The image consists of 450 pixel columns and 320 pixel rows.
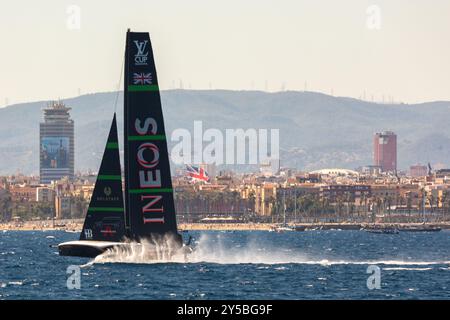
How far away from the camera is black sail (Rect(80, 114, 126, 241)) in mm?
65812

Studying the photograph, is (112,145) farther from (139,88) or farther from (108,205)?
(139,88)

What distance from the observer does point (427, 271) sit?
70750 mm

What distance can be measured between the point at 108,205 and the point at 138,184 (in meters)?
2.61

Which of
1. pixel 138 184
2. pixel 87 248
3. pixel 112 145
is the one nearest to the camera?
pixel 138 184

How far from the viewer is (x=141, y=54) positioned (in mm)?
63125

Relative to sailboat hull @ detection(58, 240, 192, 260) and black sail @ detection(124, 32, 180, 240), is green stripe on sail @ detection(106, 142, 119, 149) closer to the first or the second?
black sail @ detection(124, 32, 180, 240)

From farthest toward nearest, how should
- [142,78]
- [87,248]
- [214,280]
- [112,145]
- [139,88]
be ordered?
[112,145] < [87,248] < [139,88] < [142,78] < [214,280]

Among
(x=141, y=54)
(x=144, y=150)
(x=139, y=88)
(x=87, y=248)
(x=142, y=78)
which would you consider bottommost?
(x=87, y=248)

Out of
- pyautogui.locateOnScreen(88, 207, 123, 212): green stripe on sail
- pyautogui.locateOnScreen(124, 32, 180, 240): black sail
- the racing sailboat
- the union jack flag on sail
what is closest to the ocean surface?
the racing sailboat

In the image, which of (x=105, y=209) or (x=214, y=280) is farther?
(x=105, y=209)

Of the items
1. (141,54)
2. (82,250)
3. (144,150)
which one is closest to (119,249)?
(82,250)

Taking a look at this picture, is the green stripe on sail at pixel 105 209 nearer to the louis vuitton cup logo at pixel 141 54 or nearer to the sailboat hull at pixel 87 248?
the sailboat hull at pixel 87 248

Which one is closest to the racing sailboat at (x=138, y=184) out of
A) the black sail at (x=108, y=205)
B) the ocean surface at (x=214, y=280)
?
the black sail at (x=108, y=205)

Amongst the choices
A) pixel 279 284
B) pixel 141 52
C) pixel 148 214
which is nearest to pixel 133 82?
pixel 141 52
